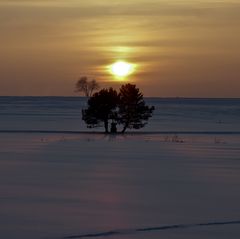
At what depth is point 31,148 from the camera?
32.4m

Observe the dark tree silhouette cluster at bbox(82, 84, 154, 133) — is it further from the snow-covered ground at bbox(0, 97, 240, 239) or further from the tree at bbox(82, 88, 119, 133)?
the snow-covered ground at bbox(0, 97, 240, 239)

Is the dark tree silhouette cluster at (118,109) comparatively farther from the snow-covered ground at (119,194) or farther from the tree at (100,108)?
the snow-covered ground at (119,194)

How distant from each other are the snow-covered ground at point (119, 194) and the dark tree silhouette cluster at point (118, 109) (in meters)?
16.9

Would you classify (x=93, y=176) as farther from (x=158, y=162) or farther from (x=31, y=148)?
(x=31, y=148)

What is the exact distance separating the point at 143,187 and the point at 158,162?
23.4 ft

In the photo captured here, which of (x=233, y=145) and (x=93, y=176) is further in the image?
(x=233, y=145)

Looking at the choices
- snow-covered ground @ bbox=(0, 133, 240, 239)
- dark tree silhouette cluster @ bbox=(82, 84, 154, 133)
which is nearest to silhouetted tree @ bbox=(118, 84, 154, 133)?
dark tree silhouette cluster @ bbox=(82, 84, 154, 133)

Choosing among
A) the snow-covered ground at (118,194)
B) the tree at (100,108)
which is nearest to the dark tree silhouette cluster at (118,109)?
the tree at (100,108)

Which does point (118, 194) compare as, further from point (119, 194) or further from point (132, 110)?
point (132, 110)

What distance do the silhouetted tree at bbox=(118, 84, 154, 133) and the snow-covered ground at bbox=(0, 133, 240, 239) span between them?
55.7ft

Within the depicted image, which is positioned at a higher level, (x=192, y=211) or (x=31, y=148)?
(x=31, y=148)

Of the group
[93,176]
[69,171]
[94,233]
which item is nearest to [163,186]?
[93,176]

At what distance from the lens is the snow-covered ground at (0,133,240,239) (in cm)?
1354

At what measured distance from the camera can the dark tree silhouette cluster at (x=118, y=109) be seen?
158 ft
